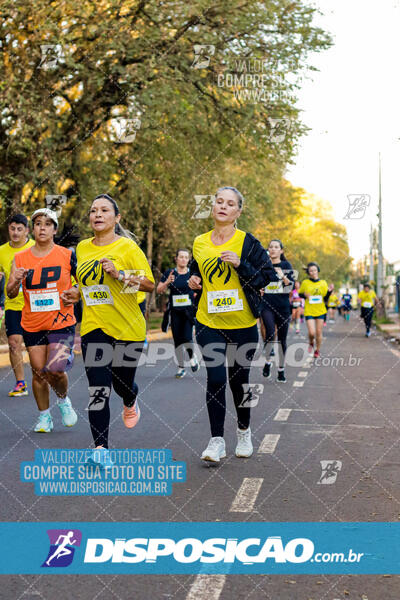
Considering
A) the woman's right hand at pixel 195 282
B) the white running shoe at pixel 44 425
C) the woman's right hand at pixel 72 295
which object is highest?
the woman's right hand at pixel 195 282

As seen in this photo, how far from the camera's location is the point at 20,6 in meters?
17.8

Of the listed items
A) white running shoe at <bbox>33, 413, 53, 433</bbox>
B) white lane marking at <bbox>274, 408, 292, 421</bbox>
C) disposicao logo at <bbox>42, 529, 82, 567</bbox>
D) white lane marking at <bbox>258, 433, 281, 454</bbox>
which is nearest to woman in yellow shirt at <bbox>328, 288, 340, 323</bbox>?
white lane marking at <bbox>274, 408, 292, 421</bbox>

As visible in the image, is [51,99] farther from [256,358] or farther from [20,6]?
[256,358]

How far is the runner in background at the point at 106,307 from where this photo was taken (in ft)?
20.1

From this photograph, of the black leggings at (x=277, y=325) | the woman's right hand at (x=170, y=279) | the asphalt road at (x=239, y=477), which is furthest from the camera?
the black leggings at (x=277, y=325)

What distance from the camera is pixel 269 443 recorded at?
7.41 meters

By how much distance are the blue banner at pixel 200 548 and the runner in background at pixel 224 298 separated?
178 cm

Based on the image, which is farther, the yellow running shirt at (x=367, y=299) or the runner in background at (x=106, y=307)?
the yellow running shirt at (x=367, y=299)

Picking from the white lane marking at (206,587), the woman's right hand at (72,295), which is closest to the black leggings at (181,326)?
the woman's right hand at (72,295)

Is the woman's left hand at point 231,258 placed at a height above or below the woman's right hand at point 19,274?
above

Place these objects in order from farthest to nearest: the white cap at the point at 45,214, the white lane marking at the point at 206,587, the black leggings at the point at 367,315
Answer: the black leggings at the point at 367,315, the white cap at the point at 45,214, the white lane marking at the point at 206,587

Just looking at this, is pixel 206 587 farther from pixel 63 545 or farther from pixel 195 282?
pixel 195 282

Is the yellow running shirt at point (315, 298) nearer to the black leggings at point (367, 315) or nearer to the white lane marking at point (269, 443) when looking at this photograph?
the white lane marking at point (269, 443)

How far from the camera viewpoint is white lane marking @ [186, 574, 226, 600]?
3774 mm
